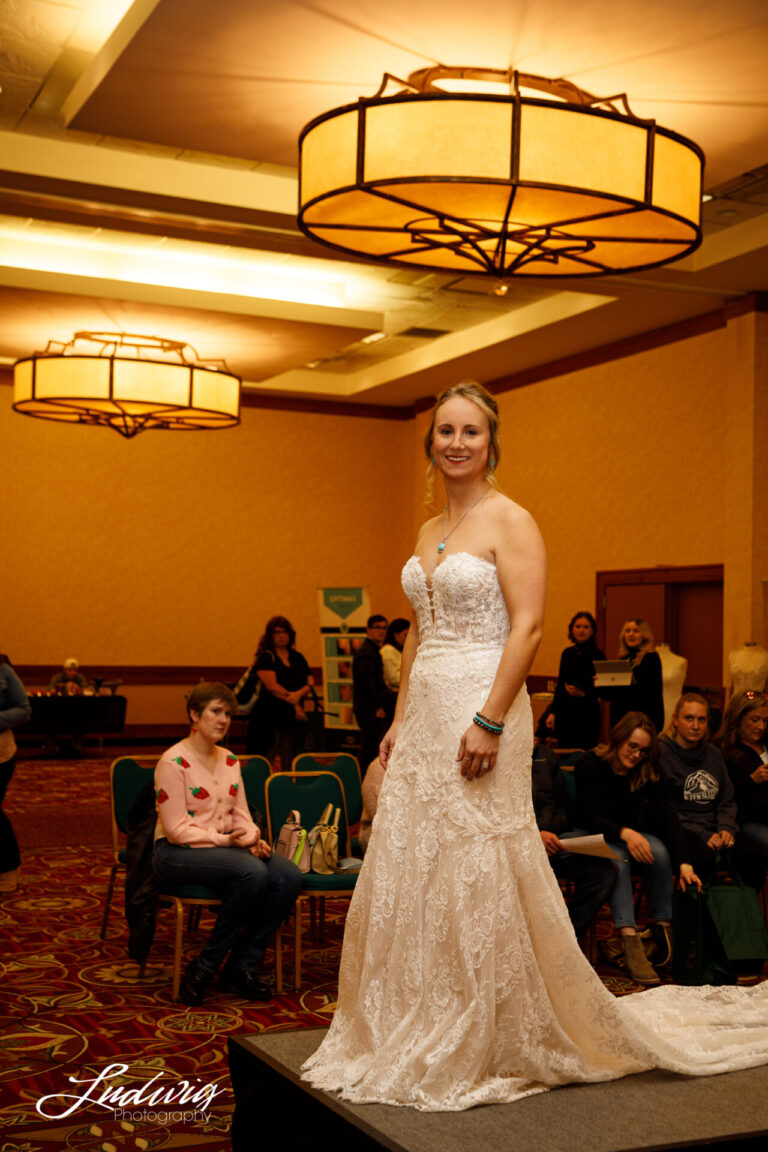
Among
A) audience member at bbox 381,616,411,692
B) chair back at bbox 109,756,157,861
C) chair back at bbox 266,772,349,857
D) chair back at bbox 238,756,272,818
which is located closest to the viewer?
chair back at bbox 266,772,349,857

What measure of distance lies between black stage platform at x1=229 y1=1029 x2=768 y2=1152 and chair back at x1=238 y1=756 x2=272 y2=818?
→ 2914mm

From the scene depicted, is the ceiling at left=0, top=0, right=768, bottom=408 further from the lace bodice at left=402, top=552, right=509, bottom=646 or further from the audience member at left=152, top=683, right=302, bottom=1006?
the lace bodice at left=402, top=552, right=509, bottom=646

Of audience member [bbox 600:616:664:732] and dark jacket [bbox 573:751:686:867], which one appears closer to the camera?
dark jacket [bbox 573:751:686:867]

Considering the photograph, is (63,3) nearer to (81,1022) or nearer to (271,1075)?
(81,1022)

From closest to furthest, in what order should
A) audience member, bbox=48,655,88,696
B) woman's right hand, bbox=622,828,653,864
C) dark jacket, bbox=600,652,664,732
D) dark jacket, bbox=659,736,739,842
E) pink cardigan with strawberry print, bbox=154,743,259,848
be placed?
pink cardigan with strawberry print, bbox=154,743,259,848 → woman's right hand, bbox=622,828,653,864 → dark jacket, bbox=659,736,739,842 → dark jacket, bbox=600,652,664,732 → audience member, bbox=48,655,88,696

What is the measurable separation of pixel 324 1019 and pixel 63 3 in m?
5.60

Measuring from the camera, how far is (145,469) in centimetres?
1630

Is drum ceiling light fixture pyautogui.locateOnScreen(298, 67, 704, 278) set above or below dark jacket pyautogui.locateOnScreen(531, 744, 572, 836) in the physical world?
above

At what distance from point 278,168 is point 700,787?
216 inches

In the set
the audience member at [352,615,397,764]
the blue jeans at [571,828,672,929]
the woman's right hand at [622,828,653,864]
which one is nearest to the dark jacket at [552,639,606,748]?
the audience member at [352,615,397,764]

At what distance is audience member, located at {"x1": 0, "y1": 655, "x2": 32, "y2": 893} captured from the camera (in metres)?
6.98

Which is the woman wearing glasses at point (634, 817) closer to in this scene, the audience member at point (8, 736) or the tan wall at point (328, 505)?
the audience member at point (8, 736)

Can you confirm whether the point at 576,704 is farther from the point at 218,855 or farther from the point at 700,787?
the point at 218,855

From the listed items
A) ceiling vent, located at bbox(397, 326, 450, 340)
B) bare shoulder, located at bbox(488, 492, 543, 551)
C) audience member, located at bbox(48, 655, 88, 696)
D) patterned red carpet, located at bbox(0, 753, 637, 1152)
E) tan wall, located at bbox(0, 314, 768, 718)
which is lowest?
patterned red carpet, located at bbox(0, 753, 637, 1152)
